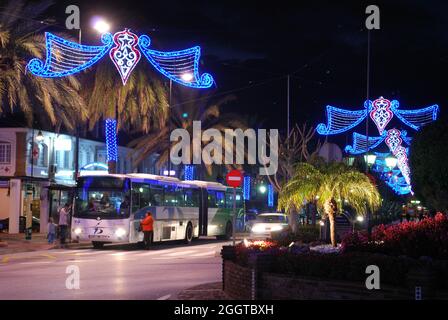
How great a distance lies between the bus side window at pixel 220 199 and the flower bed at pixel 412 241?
79.5ft

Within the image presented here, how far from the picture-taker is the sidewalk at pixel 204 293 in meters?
13.7

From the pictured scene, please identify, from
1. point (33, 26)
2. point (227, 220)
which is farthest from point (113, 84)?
point (227, 220)

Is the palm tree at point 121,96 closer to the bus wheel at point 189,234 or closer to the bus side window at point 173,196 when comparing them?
the bus side window at point 173,196

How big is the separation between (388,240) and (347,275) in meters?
3.50

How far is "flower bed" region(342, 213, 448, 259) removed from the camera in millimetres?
13930

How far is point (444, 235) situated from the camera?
46.2ft

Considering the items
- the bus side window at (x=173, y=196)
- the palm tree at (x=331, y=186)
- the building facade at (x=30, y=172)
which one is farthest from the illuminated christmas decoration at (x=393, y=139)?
the palm tree at (x=331, y=186)

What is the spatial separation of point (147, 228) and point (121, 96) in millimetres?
9023

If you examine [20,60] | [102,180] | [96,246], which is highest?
[20,60]

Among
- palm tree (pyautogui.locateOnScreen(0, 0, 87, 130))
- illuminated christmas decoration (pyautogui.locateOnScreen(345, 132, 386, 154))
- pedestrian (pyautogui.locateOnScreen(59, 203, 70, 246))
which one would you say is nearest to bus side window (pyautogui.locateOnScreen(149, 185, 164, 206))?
pedestrian (pyautogui.locateOnScreen(59, 203, 70, 246))

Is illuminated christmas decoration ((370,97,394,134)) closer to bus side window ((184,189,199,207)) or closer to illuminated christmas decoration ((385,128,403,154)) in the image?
illuminated christmas decoration ((385,128,403,154))

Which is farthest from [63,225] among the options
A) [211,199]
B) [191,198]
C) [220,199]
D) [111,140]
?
[220,199]
